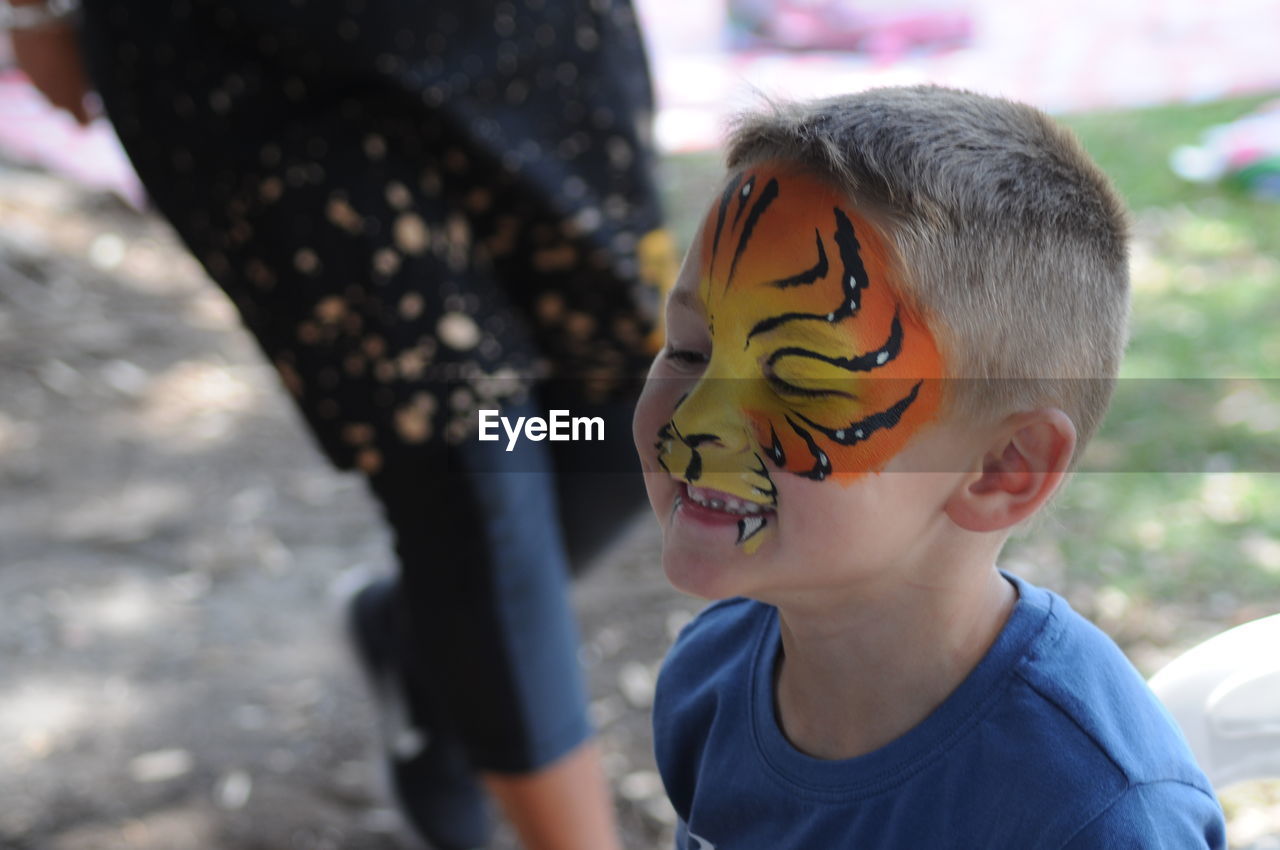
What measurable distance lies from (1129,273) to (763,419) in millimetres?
359

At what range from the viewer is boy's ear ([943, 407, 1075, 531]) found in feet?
3.61

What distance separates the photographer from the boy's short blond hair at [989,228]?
106cm

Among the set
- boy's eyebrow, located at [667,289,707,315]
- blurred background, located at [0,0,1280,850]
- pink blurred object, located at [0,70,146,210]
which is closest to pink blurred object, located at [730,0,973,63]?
blurred background, located at [0,0,1280,850]

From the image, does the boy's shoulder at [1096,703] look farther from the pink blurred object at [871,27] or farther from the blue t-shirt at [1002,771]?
the pink blurred object at [871,27]

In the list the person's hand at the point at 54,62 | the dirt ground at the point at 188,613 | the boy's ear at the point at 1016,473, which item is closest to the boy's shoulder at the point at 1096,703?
the boy's ear at the point at 1016,473

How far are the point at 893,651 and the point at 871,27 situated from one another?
6751 mm

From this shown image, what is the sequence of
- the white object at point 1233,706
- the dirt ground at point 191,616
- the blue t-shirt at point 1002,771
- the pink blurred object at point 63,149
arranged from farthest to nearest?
the pink blurred object at point 63,149, the dirt ground at point 191,616, the white object at point 1233,706, the blue t-shirt at point 1002,771

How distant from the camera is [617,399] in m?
2.14

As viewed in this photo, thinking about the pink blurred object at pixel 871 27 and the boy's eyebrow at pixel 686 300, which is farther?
the pink blurred object at pixel 871 27

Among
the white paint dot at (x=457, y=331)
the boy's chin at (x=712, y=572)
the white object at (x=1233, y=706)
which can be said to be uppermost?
the boy's chin at (x=712, y=572)

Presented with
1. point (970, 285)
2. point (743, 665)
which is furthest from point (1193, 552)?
point (970, 285)

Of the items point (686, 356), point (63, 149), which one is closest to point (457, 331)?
point (686, 356)

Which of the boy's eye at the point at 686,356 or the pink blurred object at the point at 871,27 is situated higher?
the boy's eye at the point at 686,356

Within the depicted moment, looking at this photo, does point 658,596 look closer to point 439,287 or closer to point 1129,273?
point 439,287
